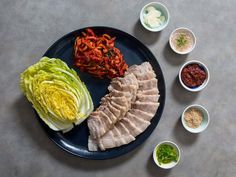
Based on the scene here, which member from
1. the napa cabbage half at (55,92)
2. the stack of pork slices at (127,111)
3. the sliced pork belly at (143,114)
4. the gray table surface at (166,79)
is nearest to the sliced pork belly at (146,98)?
the stack of pork slices at (127,111)

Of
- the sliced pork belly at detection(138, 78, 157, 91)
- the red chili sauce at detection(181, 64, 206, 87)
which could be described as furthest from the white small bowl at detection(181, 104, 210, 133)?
the sliced pork belly at detection(138, 78, 157, 91)

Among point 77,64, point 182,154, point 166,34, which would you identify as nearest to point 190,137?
point 182,154

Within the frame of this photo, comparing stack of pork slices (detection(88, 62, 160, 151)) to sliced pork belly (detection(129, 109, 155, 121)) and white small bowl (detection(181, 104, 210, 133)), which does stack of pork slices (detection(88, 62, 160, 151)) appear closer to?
sliced pork belly (detection(129, 109, 155, 121))

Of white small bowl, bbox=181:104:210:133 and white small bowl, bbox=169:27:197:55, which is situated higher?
white small bowl, bbox=169:27:197:55

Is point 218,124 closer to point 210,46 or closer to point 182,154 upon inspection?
point 182,154

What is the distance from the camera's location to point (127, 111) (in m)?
4.41

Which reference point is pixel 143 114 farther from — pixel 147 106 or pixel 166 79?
pixel 166 79

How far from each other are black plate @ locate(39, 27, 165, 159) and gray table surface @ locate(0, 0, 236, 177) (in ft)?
0.62

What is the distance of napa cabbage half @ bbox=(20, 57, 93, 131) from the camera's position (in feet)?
13.7

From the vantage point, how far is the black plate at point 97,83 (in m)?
4.42

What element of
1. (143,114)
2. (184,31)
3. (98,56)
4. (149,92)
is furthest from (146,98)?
(184,31)

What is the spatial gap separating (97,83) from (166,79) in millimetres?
786

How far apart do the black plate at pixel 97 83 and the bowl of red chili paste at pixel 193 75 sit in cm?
26

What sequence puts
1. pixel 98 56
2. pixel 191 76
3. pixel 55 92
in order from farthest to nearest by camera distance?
1. pixel 191 76
2. pixel 98 56
3. pixel 55 92
